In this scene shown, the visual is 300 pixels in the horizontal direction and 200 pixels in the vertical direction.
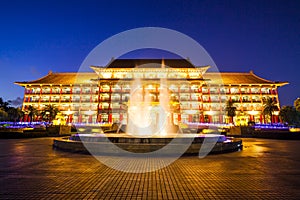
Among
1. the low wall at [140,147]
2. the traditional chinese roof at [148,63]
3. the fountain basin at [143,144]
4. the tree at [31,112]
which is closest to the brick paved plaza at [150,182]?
the low wall at [140,147]

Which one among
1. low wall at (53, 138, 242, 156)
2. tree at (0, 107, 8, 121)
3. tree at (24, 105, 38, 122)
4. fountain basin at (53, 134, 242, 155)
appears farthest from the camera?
tree at (24, 105, 38, 122)

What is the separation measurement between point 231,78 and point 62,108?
196 ft

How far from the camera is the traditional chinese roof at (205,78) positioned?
62531 millimetres

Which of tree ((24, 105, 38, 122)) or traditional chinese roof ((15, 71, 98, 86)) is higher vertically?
traditional chinese roof ((15, 71, 98, 86))

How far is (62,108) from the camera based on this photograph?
200 ft

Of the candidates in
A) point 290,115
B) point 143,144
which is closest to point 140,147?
point 143,144

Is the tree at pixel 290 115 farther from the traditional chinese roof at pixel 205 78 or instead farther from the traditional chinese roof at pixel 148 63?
the traditional chinese roof at pixel 148 63

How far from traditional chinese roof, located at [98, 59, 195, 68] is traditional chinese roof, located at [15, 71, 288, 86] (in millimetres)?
8652

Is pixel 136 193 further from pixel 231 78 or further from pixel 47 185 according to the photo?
pixel 231 78

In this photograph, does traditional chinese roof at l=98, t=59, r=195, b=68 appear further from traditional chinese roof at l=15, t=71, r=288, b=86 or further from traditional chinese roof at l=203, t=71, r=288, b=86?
traditional chinese roof at l=203, t=71, r=288, b=86

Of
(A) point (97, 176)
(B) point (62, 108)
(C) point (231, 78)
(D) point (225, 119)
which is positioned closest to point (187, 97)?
(D) point (225, 119)

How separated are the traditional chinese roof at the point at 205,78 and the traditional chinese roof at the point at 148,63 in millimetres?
8652

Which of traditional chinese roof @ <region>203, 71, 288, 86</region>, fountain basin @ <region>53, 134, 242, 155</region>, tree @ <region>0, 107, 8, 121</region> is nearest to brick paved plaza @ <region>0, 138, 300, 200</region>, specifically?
fountain basin @ <region>53, 134, 242, 155</region>

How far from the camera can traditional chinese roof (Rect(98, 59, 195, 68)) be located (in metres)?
62.8
